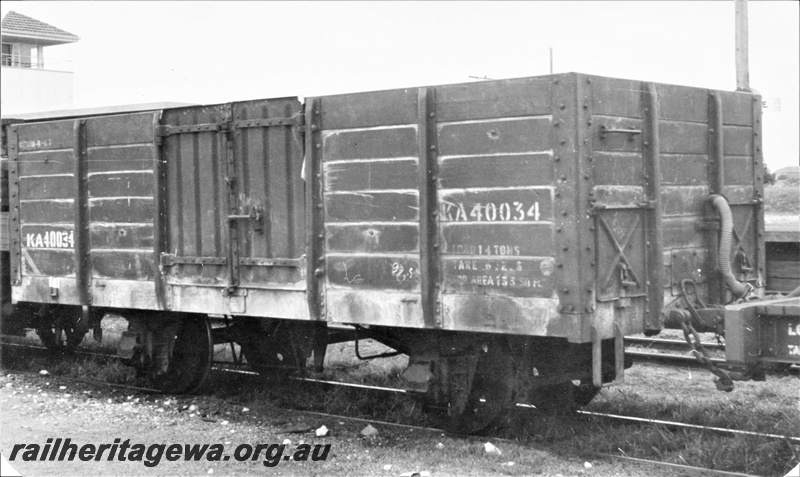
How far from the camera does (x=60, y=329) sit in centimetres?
1168

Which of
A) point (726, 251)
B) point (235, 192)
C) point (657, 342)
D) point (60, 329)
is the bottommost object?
point (657, 342)

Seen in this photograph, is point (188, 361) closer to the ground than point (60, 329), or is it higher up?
closer to the ground

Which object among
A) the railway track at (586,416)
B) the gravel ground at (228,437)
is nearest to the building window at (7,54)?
the gravel ground at (228,437)

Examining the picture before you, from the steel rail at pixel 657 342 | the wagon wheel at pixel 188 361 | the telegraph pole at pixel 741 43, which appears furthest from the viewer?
the telegraph pole at pixel 741 43

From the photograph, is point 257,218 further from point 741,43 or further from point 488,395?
point 741,43

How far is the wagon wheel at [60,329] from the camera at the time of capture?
11227mm

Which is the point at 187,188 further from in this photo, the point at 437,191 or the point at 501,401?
the point at 501,401

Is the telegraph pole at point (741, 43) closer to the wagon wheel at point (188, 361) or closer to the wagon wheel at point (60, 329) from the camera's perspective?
the wagon wheel at point (188, 361)

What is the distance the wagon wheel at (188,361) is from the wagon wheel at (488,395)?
308cm

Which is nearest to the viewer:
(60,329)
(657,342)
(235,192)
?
(235,192)

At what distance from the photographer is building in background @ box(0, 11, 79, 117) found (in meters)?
22.0

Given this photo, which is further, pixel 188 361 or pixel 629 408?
pixel 188 361

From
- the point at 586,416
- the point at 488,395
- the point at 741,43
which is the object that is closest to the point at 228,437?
the point at 488,395

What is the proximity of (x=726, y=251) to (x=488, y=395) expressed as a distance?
236cm
